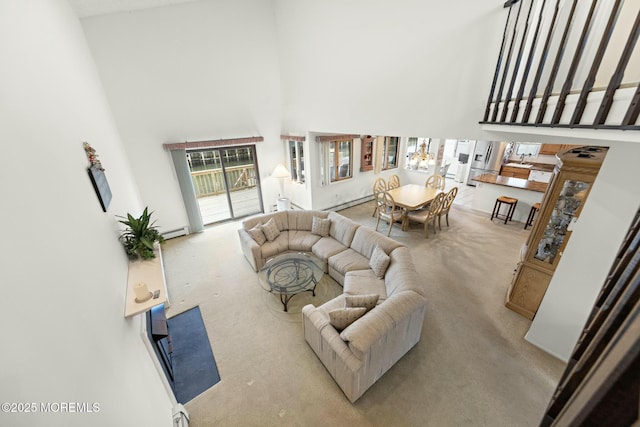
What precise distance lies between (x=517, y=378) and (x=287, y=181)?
6.00 m

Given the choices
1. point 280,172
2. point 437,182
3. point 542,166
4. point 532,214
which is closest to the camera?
point 532,214

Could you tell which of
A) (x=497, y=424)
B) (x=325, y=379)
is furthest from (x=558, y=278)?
(x=325, y=379)

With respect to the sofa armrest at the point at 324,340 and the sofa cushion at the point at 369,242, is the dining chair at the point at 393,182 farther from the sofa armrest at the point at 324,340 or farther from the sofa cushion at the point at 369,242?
the sofa armrest at the point at 324,340

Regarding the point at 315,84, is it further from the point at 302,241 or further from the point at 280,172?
the point at 302,241

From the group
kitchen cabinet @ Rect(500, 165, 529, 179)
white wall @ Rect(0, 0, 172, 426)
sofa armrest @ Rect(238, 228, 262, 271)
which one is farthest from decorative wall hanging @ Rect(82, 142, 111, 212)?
kitchen cabinet @ Rect(500, 165, 529, 179)

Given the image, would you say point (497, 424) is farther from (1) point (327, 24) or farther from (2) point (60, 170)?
(1) point (327, 24)

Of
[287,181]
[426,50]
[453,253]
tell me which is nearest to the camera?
[426,50]

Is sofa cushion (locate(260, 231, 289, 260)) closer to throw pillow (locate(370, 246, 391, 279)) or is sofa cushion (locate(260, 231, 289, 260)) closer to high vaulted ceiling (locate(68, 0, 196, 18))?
throw pillow (locate(370, 246, 391, 279))

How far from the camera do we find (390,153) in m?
7.97

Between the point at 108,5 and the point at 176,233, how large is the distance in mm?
4164

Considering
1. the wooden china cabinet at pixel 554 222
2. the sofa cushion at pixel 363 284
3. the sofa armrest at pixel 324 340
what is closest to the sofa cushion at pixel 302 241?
the sofa cushion at pixel 363 284

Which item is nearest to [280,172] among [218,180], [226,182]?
[226,182]

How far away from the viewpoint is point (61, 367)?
1052 millimetres

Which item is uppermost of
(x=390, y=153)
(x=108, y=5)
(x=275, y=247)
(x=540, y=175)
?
(x=108, y=5)
